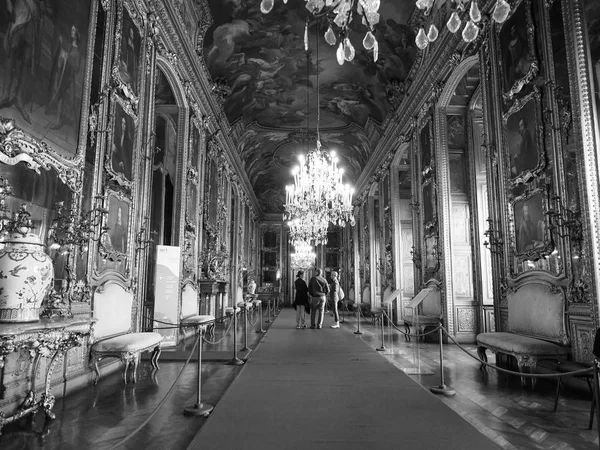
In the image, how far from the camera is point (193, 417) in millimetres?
4359

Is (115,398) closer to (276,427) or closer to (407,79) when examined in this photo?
(276,427)

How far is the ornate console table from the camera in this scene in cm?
357

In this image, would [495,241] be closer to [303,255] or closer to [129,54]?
[129,54]

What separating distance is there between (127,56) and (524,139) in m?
6.70

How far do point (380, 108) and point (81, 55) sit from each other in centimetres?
1253

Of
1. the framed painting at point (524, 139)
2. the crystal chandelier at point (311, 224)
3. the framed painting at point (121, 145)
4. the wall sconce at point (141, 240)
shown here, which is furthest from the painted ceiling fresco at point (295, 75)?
the wall sconce at point (141, 240)

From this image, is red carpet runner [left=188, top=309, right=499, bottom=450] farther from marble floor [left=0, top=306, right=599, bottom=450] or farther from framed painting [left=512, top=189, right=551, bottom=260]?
framed painting [left=512, top=189, right=551, bottom=260]

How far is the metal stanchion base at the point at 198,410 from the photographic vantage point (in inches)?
174

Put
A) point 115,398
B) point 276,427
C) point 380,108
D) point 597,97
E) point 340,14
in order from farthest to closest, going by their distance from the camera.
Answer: point 380,108 → point 597,97 → point 115,398 → point 276,427 → point 340,14

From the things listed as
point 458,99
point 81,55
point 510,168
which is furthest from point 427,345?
point 81,55

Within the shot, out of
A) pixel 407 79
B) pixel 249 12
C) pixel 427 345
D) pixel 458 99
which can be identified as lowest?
pixel 427 345

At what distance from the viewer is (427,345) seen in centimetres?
988

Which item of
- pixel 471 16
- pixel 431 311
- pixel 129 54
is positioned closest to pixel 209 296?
pixel 431 311

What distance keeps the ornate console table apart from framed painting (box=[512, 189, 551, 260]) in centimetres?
625
